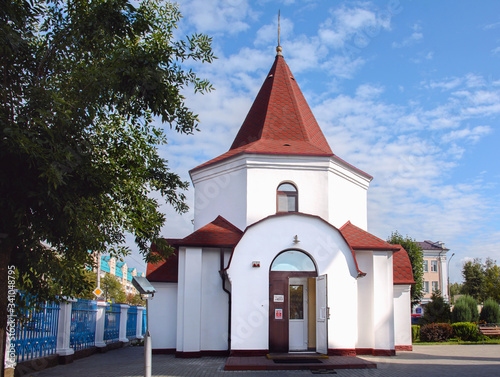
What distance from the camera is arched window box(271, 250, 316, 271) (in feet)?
47.1

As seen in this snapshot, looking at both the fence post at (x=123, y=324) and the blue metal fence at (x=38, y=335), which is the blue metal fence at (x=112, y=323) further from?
the blue metal fence at (x=38, y=335)

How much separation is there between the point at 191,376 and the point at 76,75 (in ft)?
24.4

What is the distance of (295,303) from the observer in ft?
48.4

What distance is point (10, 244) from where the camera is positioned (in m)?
7.02

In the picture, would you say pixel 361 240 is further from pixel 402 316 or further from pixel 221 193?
pixel 221 193

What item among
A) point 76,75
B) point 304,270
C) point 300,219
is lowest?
point 304,270

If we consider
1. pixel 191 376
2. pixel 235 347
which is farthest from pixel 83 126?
pixel 235 347

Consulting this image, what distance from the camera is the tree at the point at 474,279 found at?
4231cm

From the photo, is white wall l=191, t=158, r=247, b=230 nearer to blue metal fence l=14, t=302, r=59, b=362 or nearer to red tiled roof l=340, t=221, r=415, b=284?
red tiled roof l=340, t=221, r=415, b=284

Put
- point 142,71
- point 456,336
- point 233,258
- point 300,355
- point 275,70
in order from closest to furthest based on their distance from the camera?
point 142,71 < point 300,355 < point 233,258 < point 275,70 < point 456,336

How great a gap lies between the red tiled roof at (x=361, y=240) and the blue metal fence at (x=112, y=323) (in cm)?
943

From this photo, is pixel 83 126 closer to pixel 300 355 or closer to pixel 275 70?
pixel 300 355

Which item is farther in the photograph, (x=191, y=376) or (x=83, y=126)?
(x=191, y=376)

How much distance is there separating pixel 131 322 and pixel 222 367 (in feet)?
38.0
